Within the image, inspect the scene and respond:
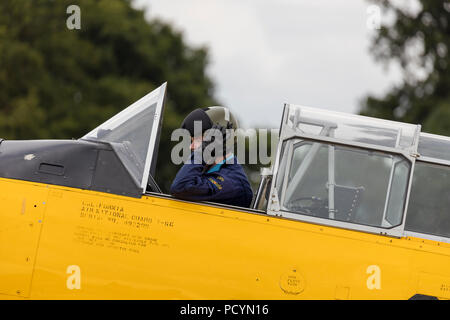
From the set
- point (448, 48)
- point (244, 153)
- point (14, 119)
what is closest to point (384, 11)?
point (448, 48)

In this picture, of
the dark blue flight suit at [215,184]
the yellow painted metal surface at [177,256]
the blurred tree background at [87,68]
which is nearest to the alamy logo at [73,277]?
the yellow painted metal surface at [177,256]

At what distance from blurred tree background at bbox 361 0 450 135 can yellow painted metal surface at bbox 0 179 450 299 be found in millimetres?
24854

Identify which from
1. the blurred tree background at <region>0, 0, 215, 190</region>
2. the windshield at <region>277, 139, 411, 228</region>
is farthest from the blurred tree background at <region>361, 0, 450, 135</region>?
the windshield at <region>277, 139, 411, 228</region>

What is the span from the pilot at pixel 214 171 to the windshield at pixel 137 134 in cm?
28

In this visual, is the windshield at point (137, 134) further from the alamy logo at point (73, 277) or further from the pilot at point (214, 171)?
the alamy logo at point (73, 277)

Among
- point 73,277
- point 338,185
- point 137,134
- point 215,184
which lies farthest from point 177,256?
point 338,185

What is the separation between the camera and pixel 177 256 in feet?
17.3

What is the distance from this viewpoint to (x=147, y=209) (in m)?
5.35

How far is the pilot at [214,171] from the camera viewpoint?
543cm

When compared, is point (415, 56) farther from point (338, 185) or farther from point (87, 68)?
point (338, 185)

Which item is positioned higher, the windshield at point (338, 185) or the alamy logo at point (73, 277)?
the windshield at point (338, 185)

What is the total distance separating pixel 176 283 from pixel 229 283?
440mm

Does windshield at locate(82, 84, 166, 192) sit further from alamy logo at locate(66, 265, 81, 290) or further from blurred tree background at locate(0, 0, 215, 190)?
blurred tree background at locate(0, 0, 215, 190)

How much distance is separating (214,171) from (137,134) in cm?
77
